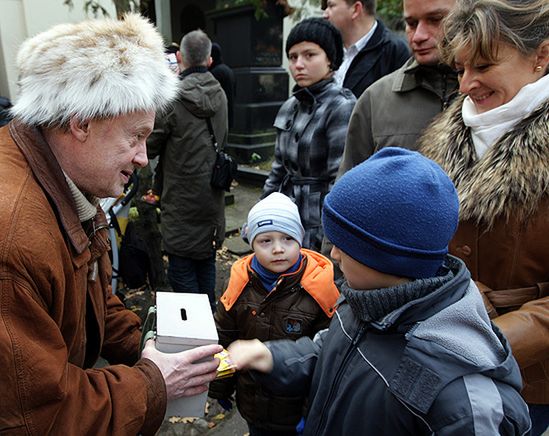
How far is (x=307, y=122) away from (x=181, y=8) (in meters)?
11.6

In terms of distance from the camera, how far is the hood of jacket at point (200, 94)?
11.3 feet

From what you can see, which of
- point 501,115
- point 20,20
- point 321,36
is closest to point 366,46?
point 321,36

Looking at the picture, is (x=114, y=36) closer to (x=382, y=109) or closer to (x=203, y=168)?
(x=382, y=109)

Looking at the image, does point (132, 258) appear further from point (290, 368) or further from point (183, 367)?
point (290, 368)

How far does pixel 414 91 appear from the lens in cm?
203

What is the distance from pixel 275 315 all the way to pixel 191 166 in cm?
187

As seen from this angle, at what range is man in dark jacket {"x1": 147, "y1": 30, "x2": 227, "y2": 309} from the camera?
3467 millimetres

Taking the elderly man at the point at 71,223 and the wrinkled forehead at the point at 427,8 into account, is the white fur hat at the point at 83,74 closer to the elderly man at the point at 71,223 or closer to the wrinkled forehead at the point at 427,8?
the elderly man at the point at 71,223

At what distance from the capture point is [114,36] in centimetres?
142

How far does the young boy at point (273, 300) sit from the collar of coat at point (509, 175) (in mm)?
763

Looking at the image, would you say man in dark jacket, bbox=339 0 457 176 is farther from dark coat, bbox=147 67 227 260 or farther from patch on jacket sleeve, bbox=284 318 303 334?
A: dark coat, bbox=147 67 227 260

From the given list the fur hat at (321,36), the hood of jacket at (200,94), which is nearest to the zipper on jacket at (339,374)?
the fur hat at (321,36)

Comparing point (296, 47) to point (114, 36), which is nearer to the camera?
point (114, 36)

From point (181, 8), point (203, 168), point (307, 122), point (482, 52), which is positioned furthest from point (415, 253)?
point (181, 8)
